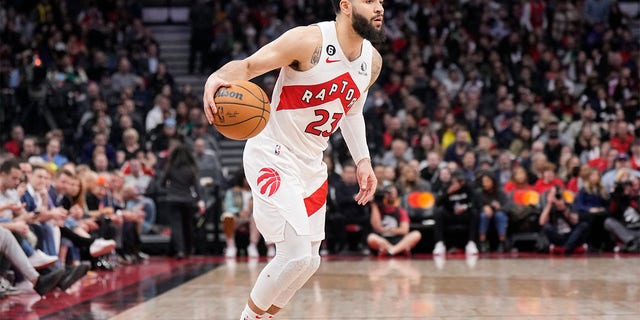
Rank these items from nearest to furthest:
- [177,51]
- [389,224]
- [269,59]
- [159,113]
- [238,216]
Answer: [269,59]
[389,224]
[238,216]
[159,113]
[177,51]

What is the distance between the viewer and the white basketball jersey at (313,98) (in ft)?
16.8

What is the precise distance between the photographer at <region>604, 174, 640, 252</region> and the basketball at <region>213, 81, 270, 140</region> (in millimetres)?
9339

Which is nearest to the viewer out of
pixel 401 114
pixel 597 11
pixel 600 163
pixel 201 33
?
pixel 600 163

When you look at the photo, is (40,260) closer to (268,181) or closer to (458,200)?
(268,181)

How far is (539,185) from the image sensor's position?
13742 millimetres

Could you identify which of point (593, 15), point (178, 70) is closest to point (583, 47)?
point (593, 15)

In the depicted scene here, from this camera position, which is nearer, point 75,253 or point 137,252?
point 75,253

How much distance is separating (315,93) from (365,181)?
705mm

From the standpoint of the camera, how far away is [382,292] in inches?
316

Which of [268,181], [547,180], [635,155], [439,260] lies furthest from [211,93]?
[635,155]

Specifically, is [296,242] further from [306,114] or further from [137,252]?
[137,252]

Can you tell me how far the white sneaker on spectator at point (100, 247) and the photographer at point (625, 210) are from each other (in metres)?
6.73

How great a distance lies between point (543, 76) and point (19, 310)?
13.2m

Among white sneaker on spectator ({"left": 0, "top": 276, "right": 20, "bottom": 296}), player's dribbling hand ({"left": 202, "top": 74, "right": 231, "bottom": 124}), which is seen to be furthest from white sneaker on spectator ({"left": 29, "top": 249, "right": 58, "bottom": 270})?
player's dribbling hand ({"left": 202, "top": 74, "right": 231, "bottom": 124})
